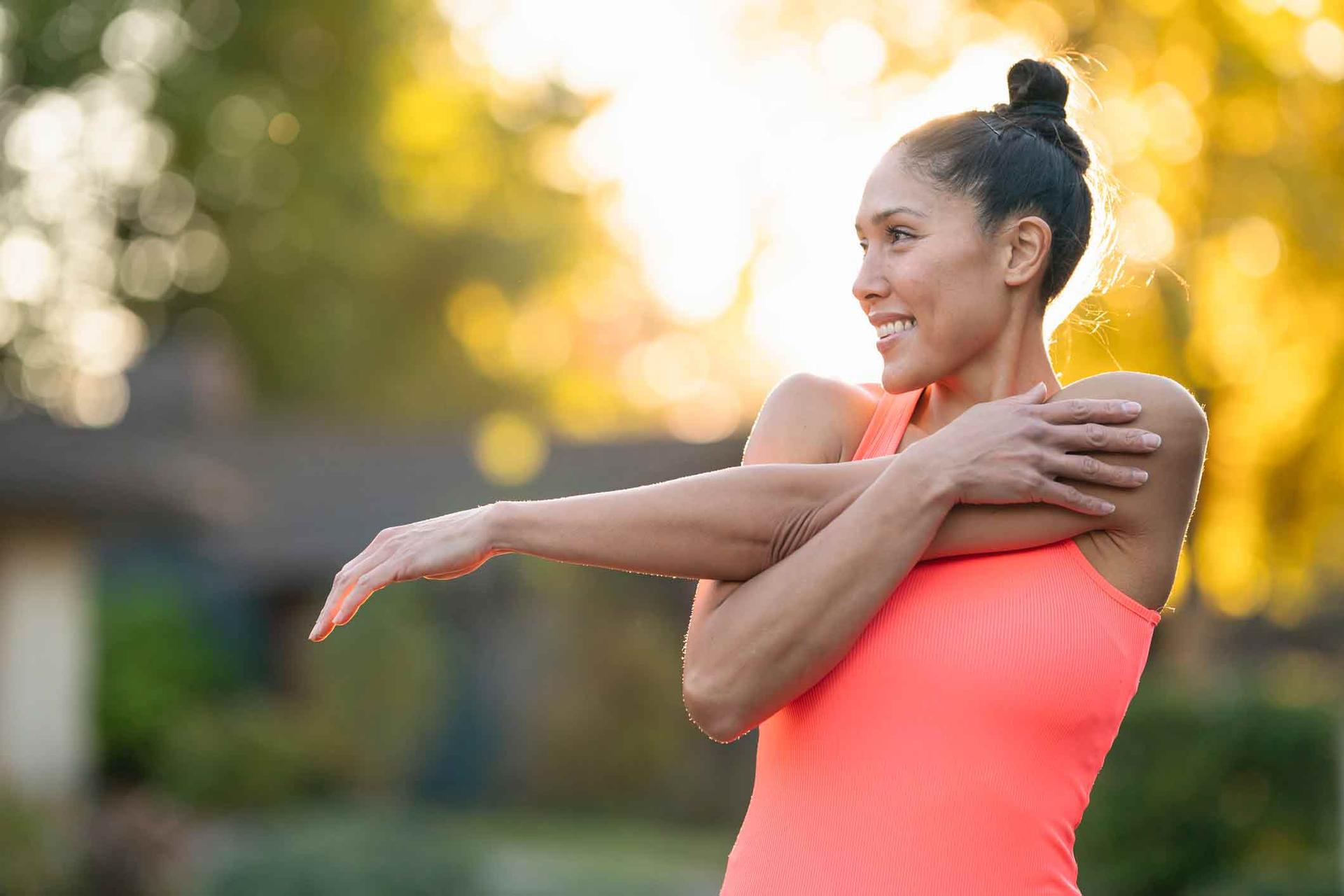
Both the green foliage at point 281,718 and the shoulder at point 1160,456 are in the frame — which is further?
the green foliage at point 281,718

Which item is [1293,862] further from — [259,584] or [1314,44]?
[259,584]

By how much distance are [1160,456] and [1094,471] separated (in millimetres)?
110

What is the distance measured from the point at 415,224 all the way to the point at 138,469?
15237 millimetres

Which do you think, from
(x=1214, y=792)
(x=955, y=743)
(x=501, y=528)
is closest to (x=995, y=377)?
(x=955, y=743)

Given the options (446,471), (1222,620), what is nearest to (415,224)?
(446,471)

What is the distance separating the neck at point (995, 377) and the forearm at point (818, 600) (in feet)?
0.76

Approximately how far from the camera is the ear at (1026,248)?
2334mm

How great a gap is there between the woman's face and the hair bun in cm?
25

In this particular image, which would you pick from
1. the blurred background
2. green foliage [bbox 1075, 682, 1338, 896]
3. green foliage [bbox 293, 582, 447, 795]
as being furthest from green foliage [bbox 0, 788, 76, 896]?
green foliage [bbox 1075, 682, 1338, 896]

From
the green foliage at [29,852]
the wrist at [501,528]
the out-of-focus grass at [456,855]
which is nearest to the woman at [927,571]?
the wrist at [501,528]

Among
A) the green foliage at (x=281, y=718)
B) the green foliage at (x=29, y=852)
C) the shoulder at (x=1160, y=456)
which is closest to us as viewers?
the shoulder at (x=1160, y=456)

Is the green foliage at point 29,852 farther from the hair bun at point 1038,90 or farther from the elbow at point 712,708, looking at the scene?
the hair bun at point 1038,90

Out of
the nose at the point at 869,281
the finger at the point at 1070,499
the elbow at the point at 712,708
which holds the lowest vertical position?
the elbow at the point at 712,708

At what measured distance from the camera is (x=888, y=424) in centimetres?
241
